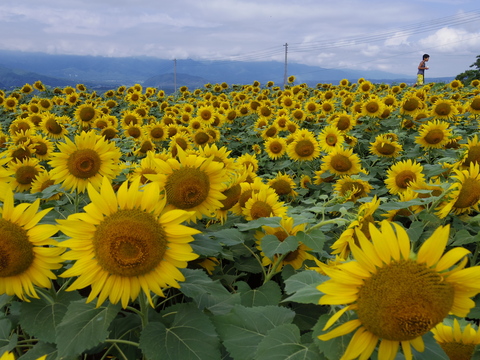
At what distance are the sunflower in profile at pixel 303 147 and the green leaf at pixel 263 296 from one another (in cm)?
343

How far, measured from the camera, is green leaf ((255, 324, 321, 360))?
3.72 ft

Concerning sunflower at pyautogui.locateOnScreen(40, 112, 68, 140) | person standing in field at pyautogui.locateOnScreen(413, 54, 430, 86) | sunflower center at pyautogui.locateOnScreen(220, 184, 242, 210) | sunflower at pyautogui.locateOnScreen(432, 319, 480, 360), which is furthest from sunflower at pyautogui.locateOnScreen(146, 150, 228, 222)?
person standing in field at pyautogui.locateOnScreen(413, 54, 430, 86)

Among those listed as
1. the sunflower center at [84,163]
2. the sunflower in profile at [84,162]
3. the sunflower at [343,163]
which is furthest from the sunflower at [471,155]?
the sunflower center at [84,163]

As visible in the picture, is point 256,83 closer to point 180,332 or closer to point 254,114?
point 254,114

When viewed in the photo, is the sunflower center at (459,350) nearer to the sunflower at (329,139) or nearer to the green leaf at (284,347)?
the green leaf at (284,347)

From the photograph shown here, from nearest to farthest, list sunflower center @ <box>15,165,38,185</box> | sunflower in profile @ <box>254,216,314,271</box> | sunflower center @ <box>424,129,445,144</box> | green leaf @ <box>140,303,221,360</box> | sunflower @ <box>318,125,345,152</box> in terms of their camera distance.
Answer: green leaf @ <box>140,303,221,360</box> → sunflower in profile @ <box>254,216,314,271</box> → sunflower center @ <box>15,165,38,185</box> → sunflower center @ <box>424,129,445,144</box> → sunflower @ <box>318,125,345,152</box>

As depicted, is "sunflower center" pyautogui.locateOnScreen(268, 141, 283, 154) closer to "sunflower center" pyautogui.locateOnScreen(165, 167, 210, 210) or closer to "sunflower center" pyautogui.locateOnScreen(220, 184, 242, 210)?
"sunflower center" pyautogui.locateOnScreen(220, 184, 242, 210)

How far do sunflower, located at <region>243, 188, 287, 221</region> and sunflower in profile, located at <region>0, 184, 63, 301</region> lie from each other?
4.25 ft

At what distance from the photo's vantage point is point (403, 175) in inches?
143

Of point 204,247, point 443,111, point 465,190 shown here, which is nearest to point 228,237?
point 204,247

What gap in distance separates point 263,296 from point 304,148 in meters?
3.49

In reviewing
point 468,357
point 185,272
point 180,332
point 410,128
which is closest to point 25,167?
point 185,272

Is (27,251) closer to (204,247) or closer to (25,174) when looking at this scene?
(204,247)

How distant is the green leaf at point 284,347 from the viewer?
3.72ft
